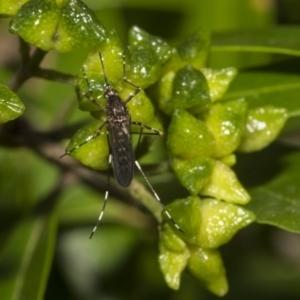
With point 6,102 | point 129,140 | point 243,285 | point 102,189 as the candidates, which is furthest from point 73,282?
point 6,102

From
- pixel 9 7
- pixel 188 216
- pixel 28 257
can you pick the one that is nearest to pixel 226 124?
pixel 188 216

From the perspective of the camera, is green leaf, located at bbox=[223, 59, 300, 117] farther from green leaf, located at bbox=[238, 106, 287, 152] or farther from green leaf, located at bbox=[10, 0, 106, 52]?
green leaf, located at bbox=[10, 0, 106, 52]

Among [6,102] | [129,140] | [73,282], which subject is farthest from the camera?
[73,282]

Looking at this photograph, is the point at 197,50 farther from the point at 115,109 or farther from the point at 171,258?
the point at 171,258

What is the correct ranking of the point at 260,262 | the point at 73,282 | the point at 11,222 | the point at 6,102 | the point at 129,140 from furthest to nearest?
the point at 260,262 → the point at 73,282 → the point at 11,222 → the point at 129,140 → the point at 6,102

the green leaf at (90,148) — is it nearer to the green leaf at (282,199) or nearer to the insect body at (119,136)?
the insect body at (119,136)

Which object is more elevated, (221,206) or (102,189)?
(221,206)

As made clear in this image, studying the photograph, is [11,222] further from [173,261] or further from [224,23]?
[224,23]

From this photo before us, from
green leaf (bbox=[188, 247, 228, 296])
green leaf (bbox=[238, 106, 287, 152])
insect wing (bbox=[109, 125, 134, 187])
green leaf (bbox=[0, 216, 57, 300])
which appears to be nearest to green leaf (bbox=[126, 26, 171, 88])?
insect wing (bbox=[109, 125, 134, 187])
